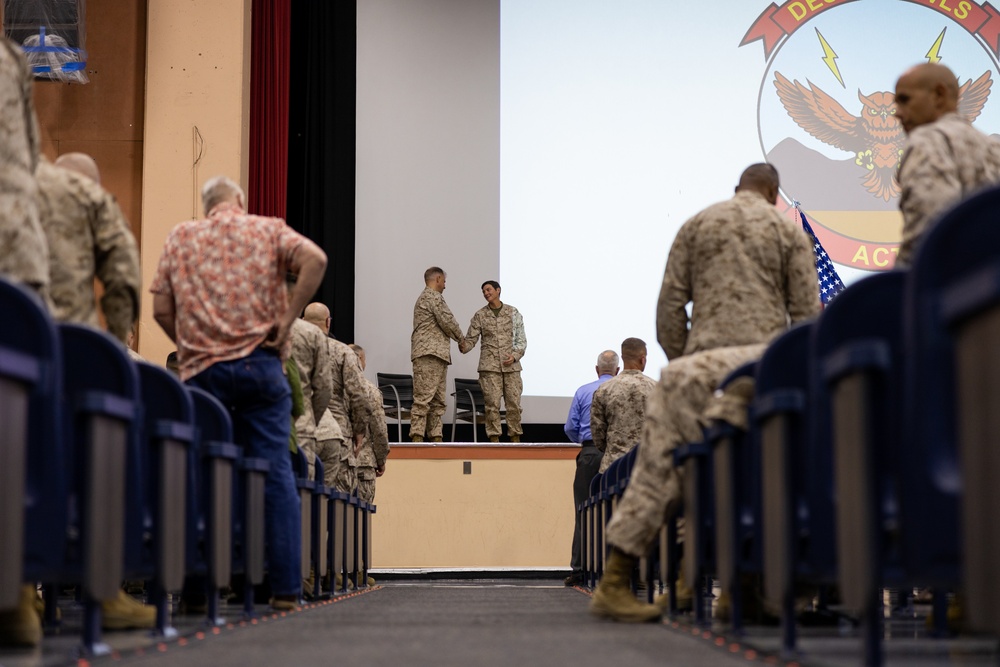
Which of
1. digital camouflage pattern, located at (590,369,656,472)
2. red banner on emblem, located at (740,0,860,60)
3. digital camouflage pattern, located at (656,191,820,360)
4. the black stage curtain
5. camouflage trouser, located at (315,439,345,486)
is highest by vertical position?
red banner on emblem, located at (740,0,860,60)

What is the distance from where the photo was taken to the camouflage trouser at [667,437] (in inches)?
134

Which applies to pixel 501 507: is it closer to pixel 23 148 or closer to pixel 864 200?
pixel 864 200

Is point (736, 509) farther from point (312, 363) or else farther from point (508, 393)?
point (508, 393)

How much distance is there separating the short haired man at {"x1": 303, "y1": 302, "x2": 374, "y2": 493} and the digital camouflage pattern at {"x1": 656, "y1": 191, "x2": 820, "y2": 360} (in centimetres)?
289

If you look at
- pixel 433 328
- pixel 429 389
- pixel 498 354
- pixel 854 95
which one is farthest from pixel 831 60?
pixel 429 389

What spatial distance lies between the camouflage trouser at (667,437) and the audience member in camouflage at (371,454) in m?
3.62

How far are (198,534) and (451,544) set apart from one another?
7099 millimetres

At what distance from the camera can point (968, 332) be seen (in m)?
1.46

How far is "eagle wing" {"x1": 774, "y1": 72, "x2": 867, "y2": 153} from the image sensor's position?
10812 millimetres

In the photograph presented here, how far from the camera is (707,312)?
148 inches

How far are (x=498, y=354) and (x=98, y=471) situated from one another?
860cm

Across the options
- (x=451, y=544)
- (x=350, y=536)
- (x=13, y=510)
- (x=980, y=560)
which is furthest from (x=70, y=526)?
(x=451, y=544)

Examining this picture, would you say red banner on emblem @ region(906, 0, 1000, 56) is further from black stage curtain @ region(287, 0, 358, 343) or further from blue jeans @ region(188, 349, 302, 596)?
blue jeans @ region(188, 349, 302, 596)

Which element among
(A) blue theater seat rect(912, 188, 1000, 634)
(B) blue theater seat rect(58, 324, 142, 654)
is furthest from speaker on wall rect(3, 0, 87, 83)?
(A) blue theater seat rect(912, 188, 1000, 634)
